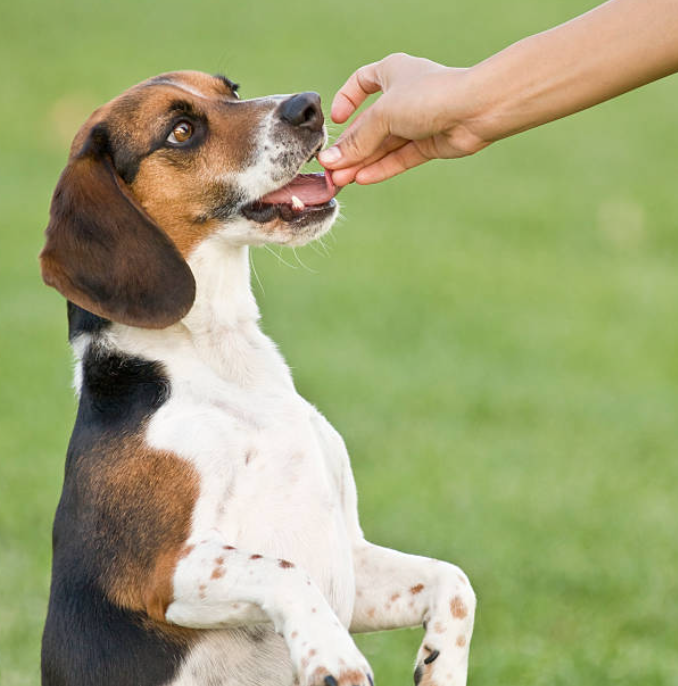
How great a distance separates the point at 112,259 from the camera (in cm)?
462

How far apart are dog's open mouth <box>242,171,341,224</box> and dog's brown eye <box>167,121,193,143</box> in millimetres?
372

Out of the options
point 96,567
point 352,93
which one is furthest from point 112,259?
point 352,93

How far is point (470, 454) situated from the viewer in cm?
1098

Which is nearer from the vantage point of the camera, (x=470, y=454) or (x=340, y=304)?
(x=470, y=454)

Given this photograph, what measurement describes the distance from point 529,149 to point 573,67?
19.2 meters

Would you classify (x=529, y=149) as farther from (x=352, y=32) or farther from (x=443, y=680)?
(x=443, y=680)

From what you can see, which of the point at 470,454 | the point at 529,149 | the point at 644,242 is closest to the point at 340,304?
the point at 470,454

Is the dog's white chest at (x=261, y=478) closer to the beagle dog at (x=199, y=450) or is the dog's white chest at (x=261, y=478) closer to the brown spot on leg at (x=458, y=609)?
the beagle dog at (x=199, y=450)

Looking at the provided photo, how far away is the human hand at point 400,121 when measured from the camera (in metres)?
4.73

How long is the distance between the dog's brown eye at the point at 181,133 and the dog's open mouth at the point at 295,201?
372mm

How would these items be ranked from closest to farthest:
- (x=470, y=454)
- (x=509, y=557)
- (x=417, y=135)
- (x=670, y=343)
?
(x=417, y=135) < (x=509, y=557) < (x=470, y=454) < (x=670, y=343)

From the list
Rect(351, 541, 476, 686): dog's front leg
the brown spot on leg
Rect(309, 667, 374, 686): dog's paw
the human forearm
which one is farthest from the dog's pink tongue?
Rect(309, 667, 374, 686): dog's paw

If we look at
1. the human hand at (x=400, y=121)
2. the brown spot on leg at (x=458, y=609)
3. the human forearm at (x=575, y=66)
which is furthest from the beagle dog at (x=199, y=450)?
the human forearm at (x=575, y=66)

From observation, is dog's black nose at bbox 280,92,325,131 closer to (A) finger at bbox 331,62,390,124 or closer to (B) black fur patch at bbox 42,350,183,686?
(A) finger at bbox 331,62,390,124
